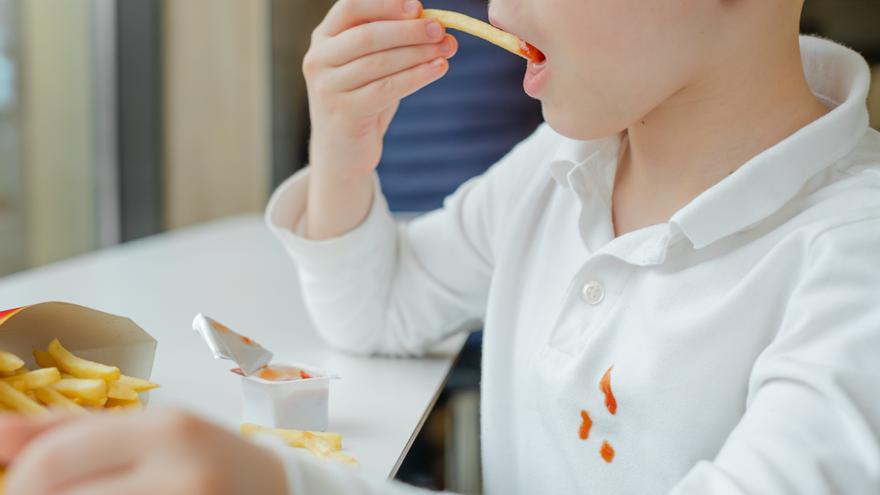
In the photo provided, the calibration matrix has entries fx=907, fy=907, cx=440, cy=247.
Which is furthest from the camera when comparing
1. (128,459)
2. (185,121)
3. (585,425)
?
(185,121)

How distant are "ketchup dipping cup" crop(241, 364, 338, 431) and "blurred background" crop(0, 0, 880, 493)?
0.90m

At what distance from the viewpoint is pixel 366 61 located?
33.2 inches

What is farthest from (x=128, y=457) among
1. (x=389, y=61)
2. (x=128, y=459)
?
(x=389, y=61)

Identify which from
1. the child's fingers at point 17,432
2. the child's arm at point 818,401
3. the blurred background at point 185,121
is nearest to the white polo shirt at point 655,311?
the child's arm at point 818,401

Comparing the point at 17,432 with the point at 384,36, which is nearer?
the point at 17,432

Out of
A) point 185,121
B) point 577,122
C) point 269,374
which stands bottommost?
point 185,121

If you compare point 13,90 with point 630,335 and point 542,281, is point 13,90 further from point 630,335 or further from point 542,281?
point 630,335

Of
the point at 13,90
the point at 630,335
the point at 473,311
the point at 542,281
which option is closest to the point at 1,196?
the point at 13,90

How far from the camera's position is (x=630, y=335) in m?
0.70

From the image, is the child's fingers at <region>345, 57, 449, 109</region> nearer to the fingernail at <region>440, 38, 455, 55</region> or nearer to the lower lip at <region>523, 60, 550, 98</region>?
the fingernail at <region>440, 38, 455, 55</region>

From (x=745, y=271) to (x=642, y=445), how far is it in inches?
5.9

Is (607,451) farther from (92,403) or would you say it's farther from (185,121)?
(185,121)

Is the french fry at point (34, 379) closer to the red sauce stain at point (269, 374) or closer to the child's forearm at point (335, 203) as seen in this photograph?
the red sauce stain at point (269, 374)

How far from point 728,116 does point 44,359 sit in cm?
54
